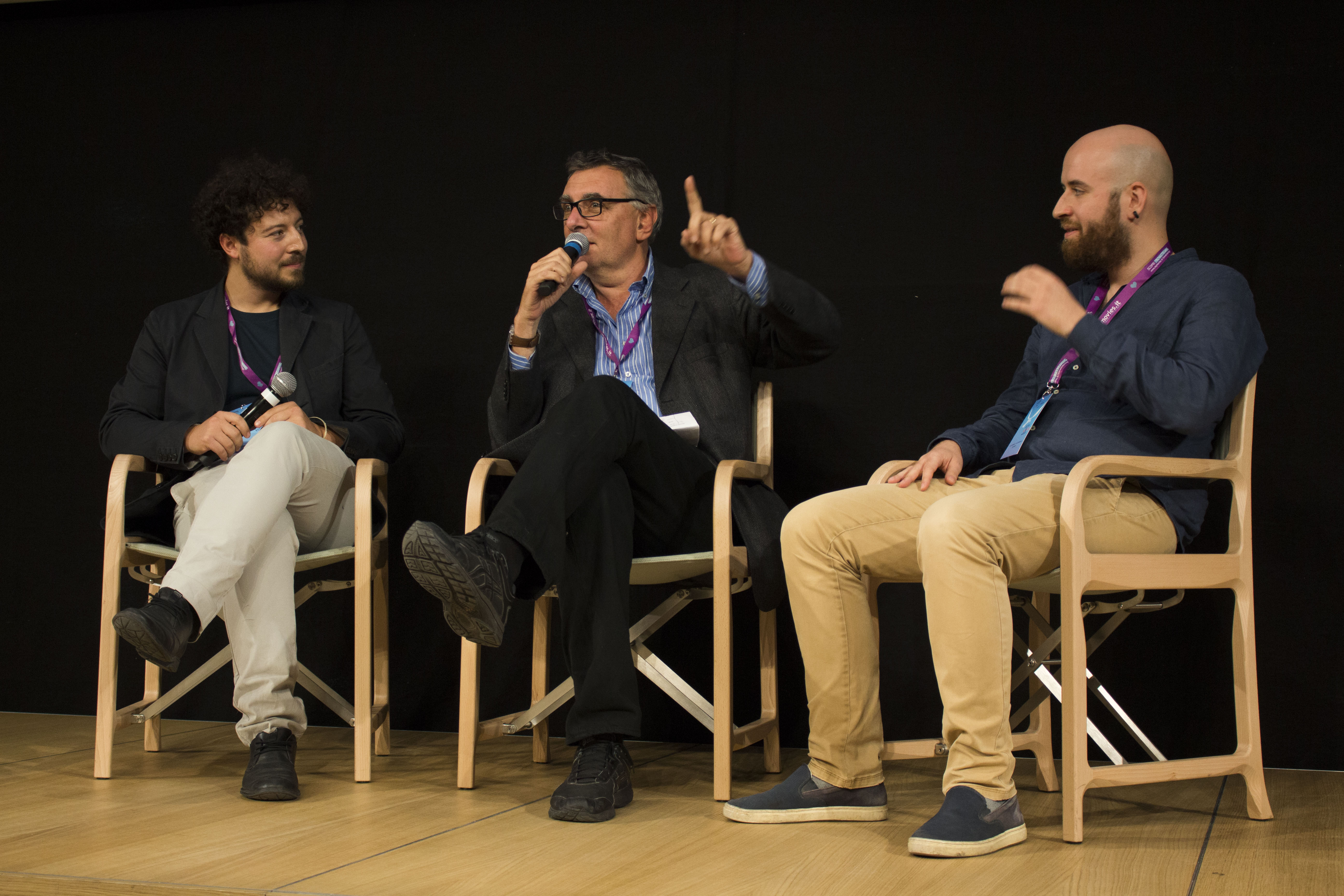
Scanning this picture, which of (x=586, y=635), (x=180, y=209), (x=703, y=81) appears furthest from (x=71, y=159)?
(x=586, y=635)

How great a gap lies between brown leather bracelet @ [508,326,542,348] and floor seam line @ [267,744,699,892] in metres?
0.88

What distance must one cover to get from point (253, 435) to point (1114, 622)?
1.75m

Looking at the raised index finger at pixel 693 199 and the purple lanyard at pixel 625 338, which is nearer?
the raised index finger at pixel 693 199

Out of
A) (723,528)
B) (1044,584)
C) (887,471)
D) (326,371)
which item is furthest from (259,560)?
(1044,584)

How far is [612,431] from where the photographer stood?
2053mm

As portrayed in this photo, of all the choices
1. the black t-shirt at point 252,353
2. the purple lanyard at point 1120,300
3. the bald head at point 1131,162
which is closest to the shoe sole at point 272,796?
the black t-shirt at point 252,353

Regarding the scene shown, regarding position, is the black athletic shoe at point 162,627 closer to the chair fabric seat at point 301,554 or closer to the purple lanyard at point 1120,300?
the chair fabric seat at point 301,554

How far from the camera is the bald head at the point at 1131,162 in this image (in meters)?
2.18

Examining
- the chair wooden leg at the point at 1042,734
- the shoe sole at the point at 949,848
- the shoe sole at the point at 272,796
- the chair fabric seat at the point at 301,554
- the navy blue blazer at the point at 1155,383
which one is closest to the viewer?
the shoe sole at the point at 949,848

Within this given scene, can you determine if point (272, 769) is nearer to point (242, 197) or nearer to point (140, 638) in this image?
point (140, 638)

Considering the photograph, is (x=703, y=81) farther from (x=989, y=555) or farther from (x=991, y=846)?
(x=991, y=846)

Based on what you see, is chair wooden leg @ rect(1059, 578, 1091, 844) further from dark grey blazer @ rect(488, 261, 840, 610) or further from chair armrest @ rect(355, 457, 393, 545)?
chair armrest @ rect(355, 457, 393, 545)

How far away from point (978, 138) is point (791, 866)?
1.94 metres

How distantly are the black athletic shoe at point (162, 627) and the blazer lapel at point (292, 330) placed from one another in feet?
2.54
